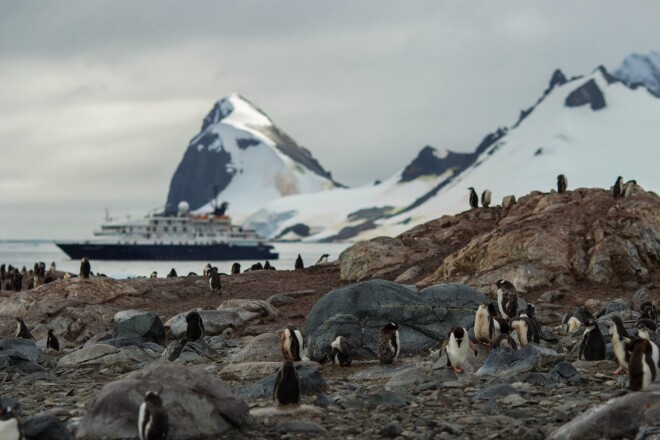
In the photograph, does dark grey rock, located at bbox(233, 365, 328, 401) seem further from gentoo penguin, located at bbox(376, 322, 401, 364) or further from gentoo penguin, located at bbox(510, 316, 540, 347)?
gentoo penguin, located at bbox(510, 316, 540, 347)

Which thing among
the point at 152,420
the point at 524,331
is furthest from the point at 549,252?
the point at 152,420

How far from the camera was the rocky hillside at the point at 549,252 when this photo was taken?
2589cm

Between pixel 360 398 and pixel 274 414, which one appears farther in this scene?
pixel 360 398

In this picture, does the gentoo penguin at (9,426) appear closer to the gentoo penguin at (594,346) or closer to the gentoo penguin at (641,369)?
the gentoo penguin at (641,369)

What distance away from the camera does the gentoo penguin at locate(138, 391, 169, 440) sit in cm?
→ 978

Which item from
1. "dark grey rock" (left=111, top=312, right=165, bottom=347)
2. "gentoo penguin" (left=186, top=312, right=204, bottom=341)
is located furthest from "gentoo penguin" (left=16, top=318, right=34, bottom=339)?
"gentoo penguin" (left=186, top=312, right=204, bottom=341)

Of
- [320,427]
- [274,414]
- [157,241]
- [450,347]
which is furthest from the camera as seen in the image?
[157,241]

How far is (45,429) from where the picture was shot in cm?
1009

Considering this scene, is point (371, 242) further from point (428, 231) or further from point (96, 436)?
point (96, 436)

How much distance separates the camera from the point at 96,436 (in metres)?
10.5

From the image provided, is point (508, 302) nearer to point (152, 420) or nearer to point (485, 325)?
point (485, 325)

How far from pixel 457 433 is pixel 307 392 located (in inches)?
127

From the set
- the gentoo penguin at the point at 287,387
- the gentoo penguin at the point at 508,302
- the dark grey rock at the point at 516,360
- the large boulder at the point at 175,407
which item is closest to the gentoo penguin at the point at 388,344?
the dark grey rock at the point at 516,360

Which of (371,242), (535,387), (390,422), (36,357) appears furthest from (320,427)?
(371,242)
